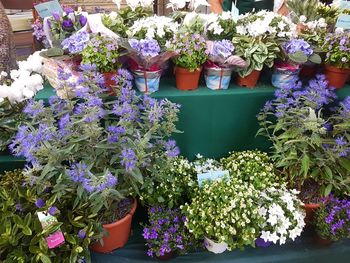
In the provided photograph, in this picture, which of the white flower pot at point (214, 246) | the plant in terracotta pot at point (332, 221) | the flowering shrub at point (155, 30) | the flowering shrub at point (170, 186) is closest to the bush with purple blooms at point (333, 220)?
the plant in terracotta pot at point (332, 221)

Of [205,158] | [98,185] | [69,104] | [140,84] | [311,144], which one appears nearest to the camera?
[98,185]

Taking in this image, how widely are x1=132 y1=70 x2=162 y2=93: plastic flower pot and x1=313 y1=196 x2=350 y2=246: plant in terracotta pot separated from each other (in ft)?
3.46

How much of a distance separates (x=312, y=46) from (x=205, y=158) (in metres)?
0.87

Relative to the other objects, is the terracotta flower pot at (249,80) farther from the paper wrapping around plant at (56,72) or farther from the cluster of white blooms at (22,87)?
the cluster of white blooms at (22,87)

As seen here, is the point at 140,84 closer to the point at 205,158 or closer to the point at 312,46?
the point at 205,158

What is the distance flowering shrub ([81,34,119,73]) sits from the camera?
1.46 meters

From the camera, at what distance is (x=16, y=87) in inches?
64.7

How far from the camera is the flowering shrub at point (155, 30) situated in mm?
1576

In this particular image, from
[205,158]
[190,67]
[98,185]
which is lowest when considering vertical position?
[205,158]

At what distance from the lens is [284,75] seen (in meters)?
1.74

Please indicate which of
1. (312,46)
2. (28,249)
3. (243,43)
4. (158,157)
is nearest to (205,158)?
(158,157)

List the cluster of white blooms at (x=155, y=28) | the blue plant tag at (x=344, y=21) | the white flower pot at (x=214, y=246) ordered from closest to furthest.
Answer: the white flower pot at (x=214, y=246) < the cluster of white blooms at (x=155, y=28) < the blue plant tag at (x=344, y=21)

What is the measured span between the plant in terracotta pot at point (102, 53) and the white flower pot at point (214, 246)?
0.86 m

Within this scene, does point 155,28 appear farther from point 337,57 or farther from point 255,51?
point 337,57
